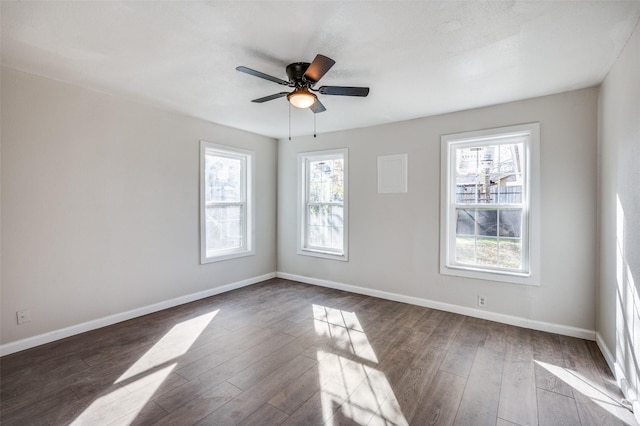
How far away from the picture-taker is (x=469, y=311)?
3.70 metres

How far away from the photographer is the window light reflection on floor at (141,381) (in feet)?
6.39

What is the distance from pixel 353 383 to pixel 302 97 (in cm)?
229

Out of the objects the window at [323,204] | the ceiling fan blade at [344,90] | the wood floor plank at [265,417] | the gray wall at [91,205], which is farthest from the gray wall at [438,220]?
the wood floor plank at [265,417]

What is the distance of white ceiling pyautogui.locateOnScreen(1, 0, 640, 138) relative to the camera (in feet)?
6.17

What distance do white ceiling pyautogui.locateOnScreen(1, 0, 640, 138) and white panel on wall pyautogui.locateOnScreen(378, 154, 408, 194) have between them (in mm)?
1013

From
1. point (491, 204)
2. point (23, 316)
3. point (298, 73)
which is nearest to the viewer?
point (298, 73)

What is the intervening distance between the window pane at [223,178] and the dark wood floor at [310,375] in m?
1.84

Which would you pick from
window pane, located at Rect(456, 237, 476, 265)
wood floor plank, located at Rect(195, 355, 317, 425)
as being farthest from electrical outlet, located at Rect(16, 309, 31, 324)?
window pane, located at Rect(456, 237, 476, 265)

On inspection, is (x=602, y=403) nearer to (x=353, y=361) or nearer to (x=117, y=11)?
(x=353, y=361)

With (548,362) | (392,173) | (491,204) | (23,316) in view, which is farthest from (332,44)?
(23,316)

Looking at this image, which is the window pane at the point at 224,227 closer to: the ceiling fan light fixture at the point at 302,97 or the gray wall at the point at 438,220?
the gray wall at the point at 438,220

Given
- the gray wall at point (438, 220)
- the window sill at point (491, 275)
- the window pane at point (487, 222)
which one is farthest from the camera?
the window pane at point (487, 222)

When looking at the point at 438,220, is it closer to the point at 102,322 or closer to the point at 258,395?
the point at 258,395

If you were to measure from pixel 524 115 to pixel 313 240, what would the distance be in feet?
11.3
